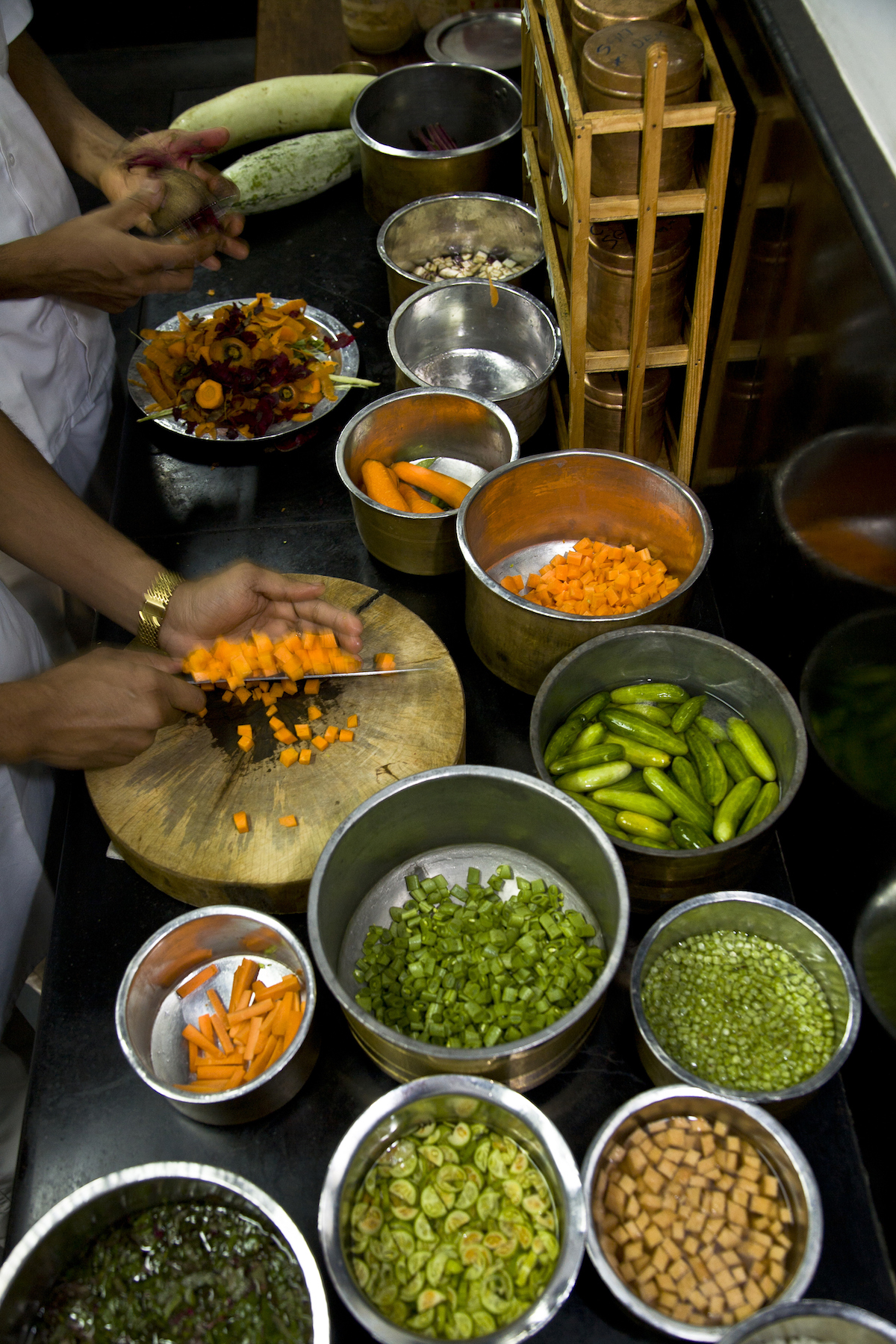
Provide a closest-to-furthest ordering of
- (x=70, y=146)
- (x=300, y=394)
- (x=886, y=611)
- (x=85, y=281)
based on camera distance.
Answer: (x=886, y=611)
(x=85, y=281)
(x=300, y=394)
(x=70, y=146)

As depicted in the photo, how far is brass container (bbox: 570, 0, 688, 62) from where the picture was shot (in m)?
1.79

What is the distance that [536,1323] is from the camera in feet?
3.48

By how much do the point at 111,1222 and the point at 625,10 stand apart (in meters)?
2.25

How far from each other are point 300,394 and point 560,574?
0.96 m

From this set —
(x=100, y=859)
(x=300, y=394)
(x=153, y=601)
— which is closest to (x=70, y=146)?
(x=300, y=394)

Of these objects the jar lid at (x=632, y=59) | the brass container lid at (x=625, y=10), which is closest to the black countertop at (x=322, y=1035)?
the jar lid at (x=632, y=59)

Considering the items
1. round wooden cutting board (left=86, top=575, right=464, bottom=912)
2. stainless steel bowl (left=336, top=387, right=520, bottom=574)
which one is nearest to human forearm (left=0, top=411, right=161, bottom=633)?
round wooden cutting board (left=86, top=575, right=464, bottom=912)

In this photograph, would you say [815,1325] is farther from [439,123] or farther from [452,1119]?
[439,123]

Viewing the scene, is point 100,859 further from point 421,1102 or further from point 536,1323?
point 536,1323

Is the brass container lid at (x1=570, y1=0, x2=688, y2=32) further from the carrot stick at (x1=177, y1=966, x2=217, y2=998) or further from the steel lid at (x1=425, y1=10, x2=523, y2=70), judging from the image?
the carrot stick at (x1=177, y1=966, x2=217, y2=998)

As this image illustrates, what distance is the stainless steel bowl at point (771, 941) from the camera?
127 centimetres

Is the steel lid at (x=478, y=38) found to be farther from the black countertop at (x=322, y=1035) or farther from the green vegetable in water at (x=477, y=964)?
the green vegetable in water at (x=477, y=964)

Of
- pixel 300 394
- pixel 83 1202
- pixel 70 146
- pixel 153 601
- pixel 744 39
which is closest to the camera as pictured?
pixel 83 1202

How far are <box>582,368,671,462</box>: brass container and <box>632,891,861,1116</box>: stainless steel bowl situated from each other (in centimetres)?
109
